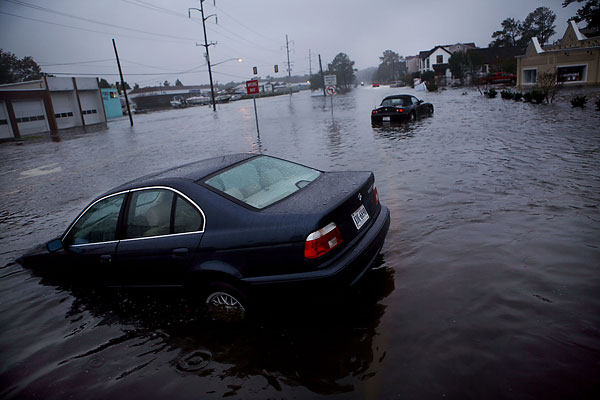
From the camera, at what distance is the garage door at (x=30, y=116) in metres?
38.0

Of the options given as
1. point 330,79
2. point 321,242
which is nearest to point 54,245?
point 321,242

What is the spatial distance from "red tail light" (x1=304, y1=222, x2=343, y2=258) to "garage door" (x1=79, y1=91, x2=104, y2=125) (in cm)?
5326

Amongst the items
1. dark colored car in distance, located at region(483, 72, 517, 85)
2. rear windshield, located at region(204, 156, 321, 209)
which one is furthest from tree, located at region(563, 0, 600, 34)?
rear windshield, located at region(204, 156, 321, 209)

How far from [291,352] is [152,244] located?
68.1 inches

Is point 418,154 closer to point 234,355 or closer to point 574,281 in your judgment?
point 574,281

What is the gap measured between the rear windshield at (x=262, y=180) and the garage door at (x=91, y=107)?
5180cm

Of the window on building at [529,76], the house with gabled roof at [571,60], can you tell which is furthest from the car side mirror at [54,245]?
the window on building at [529,76]

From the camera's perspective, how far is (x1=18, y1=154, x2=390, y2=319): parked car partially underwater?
3229mm

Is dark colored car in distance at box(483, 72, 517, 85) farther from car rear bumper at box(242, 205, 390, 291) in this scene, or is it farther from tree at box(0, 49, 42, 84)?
tree at box(0, 49, 42, 84)

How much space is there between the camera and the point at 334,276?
317 centimetres

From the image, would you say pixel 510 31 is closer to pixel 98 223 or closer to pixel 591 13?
pixel 591 13

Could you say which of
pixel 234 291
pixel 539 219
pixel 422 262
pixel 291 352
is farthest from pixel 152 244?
pixel 539 219

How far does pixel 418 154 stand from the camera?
35.1ft

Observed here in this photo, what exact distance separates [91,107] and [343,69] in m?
90.6
